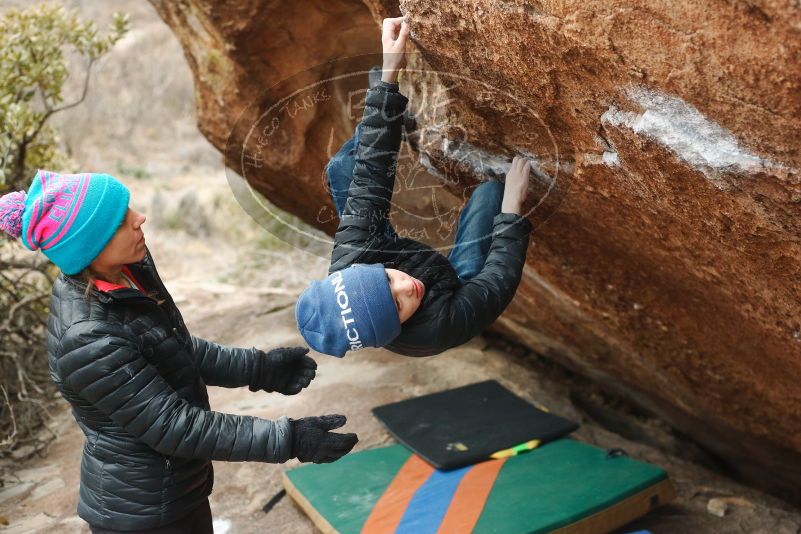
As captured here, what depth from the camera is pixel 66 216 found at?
5.27 ft

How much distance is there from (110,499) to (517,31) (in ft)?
4.79

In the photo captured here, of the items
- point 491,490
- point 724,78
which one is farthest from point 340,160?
point 491,490

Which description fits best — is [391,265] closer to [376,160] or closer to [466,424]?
[376,160]

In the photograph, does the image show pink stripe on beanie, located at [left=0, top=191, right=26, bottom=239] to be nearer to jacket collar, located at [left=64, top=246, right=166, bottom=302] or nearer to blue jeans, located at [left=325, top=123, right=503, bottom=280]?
jacket collar, located at [left=64, top=246, right=166, bottom=302]

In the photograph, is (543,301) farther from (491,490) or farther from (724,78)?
(724,78)

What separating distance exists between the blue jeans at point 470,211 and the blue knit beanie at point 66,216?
71cm

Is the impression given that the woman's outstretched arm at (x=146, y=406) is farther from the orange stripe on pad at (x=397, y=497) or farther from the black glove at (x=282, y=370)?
the orange stripe on pad at (x=397, y=497)

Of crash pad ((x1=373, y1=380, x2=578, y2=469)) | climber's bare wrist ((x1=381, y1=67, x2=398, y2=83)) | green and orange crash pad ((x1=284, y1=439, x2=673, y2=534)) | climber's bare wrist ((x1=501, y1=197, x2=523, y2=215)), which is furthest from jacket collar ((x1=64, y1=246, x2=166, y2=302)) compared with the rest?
crash pad ((x1=373, y1=380, x2=578, y2=469))

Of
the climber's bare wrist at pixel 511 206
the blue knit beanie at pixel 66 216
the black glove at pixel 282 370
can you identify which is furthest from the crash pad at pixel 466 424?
the blue knit beanie at pixel 66 216

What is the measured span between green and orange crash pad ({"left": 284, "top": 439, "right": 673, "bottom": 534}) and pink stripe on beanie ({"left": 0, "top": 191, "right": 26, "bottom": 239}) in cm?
152

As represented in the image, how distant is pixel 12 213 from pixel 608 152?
4.60 ft

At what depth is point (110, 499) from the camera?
176 centimetres

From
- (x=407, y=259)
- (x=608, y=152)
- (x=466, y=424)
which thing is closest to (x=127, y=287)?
(x=407, y=259)

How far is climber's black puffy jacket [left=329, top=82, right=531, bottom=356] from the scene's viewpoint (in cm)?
193
